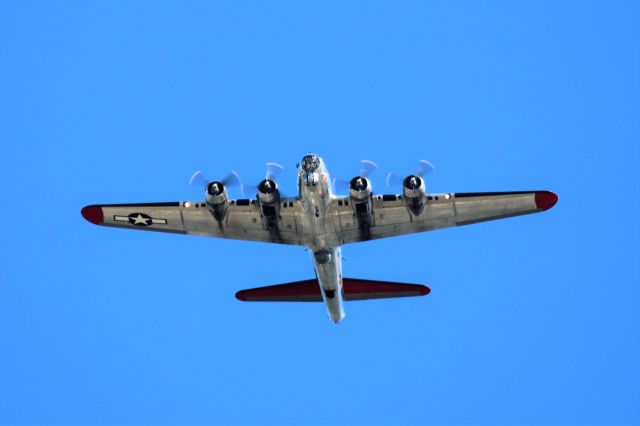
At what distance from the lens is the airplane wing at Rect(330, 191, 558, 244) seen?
38.0 m

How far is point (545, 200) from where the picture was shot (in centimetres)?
3759

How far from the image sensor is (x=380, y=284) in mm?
41281

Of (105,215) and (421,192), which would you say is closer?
(421,192)

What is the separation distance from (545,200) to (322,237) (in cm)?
822

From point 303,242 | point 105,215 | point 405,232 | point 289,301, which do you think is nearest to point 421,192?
point 405,232

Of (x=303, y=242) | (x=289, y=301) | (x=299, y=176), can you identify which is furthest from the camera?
(x=289, y=301)

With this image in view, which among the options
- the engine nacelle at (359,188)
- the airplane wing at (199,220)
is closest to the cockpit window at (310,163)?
the engine nacelle at (359,188)

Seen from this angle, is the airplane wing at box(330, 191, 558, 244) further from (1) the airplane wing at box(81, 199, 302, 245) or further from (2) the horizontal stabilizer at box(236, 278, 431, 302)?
(2) the horizontal stabilizer at box(236, 278, 431, 302)

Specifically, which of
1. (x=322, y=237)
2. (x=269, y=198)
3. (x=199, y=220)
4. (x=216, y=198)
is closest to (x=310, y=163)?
(x=269, y=198)

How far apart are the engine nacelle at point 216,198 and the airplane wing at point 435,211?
4.01 meters

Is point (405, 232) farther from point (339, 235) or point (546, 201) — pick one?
point (546, 201)

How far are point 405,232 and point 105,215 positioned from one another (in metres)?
11.7

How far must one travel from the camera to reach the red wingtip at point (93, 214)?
40.3 meters

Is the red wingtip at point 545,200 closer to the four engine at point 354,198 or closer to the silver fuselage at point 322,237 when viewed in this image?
the four engine at point 354,198
